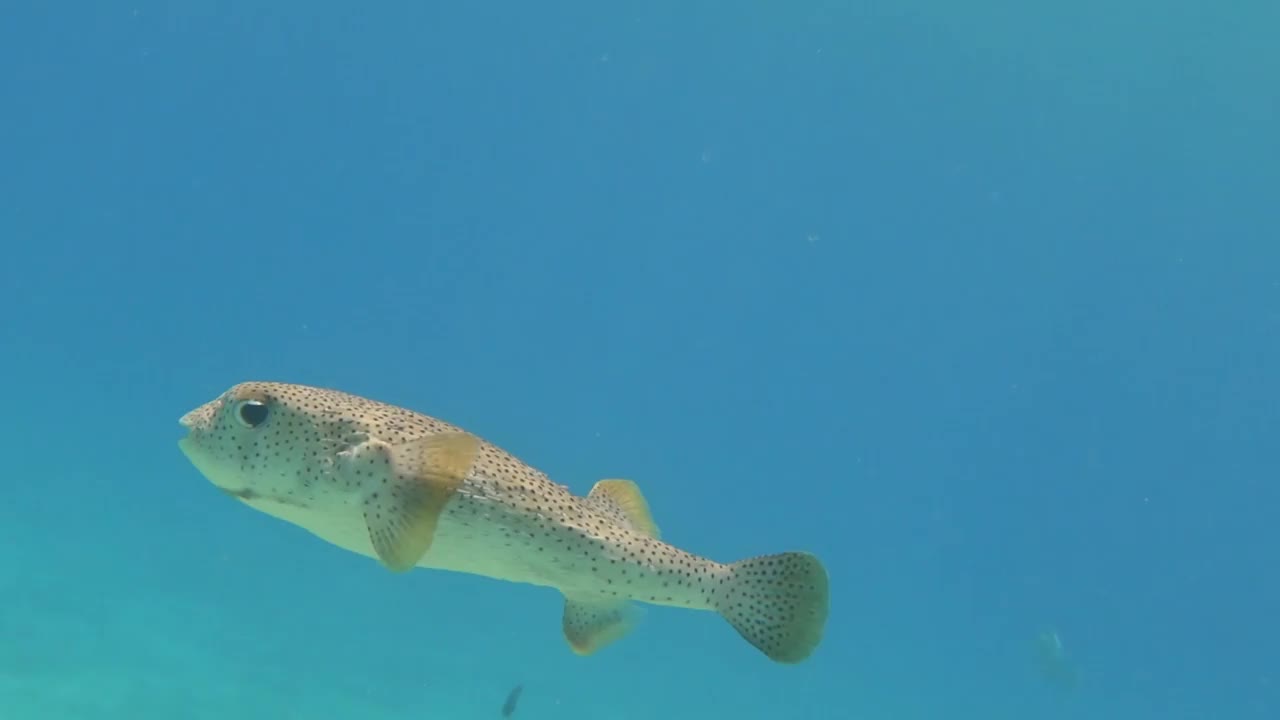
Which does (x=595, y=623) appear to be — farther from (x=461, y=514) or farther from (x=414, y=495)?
(x=414, y=495)

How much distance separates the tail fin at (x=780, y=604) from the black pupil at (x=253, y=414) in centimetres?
206

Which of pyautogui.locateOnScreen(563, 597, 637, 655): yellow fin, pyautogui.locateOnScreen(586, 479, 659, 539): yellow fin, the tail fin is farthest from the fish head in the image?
the tail fin

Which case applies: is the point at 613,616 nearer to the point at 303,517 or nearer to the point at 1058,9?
the point at 303,517

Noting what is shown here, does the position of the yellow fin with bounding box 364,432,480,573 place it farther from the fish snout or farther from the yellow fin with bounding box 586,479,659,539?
the yellow fin with bounding box 586,479,659,539

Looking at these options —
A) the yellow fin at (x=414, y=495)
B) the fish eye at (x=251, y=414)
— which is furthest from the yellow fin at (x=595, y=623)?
the fish eye at (x=251, y=414)

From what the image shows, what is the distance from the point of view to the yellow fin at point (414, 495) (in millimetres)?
3580

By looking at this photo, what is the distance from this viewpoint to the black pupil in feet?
12.8

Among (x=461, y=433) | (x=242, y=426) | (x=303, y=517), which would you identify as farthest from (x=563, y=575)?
(x=242, y=426)

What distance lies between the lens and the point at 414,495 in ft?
11.9

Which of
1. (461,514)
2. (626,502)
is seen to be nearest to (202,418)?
(461,514)

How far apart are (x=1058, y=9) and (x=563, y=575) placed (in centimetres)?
3030

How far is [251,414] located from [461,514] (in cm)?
94

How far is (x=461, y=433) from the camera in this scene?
374 cm

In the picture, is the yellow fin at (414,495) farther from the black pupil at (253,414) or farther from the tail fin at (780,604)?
the tail fin at (780,604)
